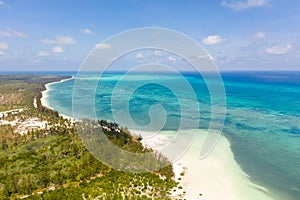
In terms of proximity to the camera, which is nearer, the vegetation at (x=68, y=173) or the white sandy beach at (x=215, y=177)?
the vegetation at (x=68, y=173)

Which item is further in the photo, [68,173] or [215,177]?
[215,177]

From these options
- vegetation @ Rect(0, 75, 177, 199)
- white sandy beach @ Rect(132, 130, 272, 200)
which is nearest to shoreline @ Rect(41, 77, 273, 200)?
white sandy beach @ Rect(132, 130, 272, 200)

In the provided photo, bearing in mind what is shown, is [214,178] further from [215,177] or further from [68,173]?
[68,173]

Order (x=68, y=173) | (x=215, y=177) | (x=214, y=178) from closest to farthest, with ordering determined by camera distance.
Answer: (x=68, y=173) < (x=214, y=178) < (x=215, y=177)

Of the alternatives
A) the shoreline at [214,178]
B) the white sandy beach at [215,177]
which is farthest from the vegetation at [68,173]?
the white sandy beach at [215,177]

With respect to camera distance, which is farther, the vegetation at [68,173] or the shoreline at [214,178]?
the shoreline at [214,178]

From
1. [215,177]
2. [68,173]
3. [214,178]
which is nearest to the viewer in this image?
[68,173]

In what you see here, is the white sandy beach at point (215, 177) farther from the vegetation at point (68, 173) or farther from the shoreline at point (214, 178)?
the vegetation at point (68, 173)

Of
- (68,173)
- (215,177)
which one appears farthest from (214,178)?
(68,173)

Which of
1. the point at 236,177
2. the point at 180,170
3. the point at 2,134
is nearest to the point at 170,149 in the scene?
the point at 180,170
